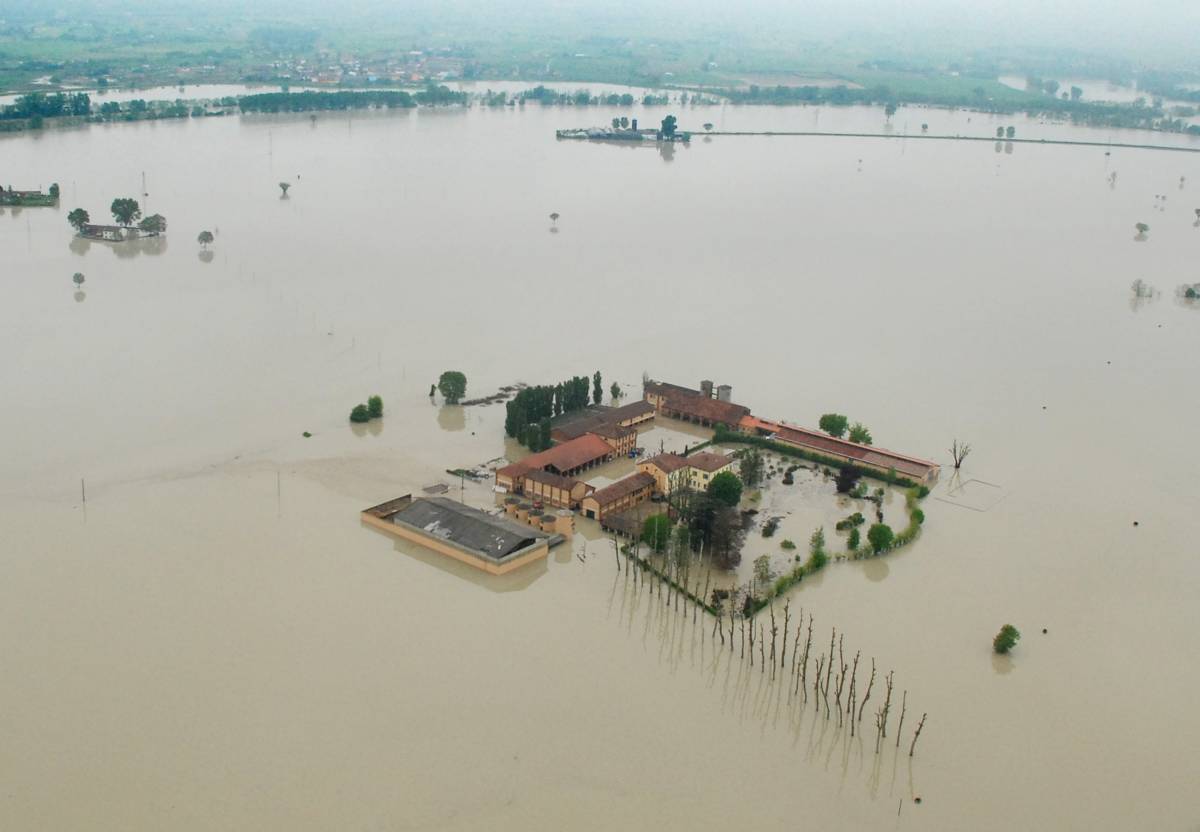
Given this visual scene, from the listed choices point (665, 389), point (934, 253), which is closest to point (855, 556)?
point (665, 389)

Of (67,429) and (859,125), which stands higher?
(859,125)

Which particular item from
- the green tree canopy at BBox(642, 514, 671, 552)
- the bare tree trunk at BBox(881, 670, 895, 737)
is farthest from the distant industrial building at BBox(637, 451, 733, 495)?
the bare tree trunk at BBox(881, 670, 895, 737)

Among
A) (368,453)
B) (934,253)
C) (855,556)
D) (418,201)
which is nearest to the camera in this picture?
(855,556)

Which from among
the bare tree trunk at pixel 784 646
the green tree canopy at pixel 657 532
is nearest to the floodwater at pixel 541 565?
the bare tree trunk at pixel 784 646

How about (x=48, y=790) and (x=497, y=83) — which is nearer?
(x=48, y=790)

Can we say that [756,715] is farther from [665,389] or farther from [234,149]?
[234,149]

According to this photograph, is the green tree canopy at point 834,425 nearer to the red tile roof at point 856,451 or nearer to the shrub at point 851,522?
the red tile roof at point 856,451

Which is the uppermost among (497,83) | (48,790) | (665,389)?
(497,83)
